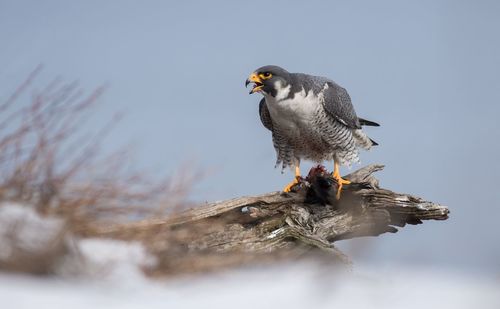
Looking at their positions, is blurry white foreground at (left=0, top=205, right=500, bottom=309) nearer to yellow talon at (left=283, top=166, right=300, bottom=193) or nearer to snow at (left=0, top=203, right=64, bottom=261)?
snow at (left=0, top=203, right=64, bottom=261)

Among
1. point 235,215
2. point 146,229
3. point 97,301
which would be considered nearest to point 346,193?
point 235,215

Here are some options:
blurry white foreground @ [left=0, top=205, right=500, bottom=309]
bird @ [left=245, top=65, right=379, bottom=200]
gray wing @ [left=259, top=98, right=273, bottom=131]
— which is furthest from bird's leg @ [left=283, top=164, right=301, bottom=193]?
blurry white foreground @ [left=0, top=205, right=500, bottom=309]

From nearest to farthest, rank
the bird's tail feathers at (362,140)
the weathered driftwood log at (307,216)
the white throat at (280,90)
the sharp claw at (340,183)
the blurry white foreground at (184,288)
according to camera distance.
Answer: the blurry white foreground at (184,288) < the weathered driftwood log at (307,216) < the white throat at (280,90) < the sharp claw at (340,183) < the bird's tail feathers at (362,140)

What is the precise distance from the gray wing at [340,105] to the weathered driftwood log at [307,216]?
1.87ft

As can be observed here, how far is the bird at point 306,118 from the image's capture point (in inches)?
237

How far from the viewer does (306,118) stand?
6078 millimetres

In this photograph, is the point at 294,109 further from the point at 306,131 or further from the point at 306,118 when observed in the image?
the point at 306,131

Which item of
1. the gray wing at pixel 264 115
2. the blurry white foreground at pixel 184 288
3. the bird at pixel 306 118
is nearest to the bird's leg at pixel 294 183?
the bird at pixel 306 118

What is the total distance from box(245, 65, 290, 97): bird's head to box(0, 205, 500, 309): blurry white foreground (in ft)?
11.2

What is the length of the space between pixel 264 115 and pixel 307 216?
4.10ft

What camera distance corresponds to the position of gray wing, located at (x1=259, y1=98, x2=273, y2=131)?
652 centimetres

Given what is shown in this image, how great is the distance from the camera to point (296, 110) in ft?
19.7

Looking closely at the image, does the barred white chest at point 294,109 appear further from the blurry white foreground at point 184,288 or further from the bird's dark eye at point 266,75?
the blurry white foreground at point 184,288

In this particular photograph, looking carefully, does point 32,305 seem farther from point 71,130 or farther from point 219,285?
point 71,130
